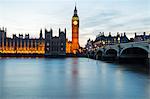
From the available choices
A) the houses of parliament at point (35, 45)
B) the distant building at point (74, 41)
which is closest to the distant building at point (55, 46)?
the houses of parliament at point (35, 45)

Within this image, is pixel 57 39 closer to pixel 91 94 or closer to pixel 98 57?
pixel 98 57

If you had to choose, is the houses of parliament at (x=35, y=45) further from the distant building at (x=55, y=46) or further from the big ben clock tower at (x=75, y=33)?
the big ben clock tower at (x=75, y=33)

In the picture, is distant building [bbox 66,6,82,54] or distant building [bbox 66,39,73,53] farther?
distant building [bbox 66,6,82,54]

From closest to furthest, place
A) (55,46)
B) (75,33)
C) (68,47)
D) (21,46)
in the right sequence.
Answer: (55,46) < (21,46) < (68,47) < (75,33)

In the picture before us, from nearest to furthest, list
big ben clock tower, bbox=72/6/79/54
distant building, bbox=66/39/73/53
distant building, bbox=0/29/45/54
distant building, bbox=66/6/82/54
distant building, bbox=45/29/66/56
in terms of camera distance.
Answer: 1. distant building, bbox=45/29/66/56
2. distant building, bbox=0/29/45/54
3. distant building, bbox=66/39/73/53
4. distant building, bbox=66/6/82/54
5. big ben clock tower, bbox=72/6/79/54

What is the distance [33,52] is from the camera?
149000 millimetres

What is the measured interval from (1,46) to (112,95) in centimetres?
13721

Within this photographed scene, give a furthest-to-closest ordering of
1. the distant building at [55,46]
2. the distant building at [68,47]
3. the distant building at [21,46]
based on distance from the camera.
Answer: the distant building at [68,47], the distant building at [21,46], the distant building at [55,46]

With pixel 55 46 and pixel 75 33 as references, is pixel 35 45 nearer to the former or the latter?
pixel 55 46

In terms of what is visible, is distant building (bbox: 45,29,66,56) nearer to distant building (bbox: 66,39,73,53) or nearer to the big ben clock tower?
distant building (bbox: 66,39,73,53)

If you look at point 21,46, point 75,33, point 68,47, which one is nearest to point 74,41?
point 75,33

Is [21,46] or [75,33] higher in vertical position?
[75,33]

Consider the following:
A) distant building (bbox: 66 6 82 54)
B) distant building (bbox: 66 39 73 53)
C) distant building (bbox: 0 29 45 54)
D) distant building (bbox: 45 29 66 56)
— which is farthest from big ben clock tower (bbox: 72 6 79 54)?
distant building (bbox: 0 29 45 54)

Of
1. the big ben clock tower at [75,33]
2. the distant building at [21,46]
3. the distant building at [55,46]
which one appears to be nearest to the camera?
the distant building at [55,46]
